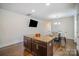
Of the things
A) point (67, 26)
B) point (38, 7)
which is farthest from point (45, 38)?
point (38, 7)

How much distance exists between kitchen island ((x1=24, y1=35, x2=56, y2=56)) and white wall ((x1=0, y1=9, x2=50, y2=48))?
0.11 m

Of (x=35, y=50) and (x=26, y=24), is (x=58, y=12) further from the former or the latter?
(x=35, y=50)

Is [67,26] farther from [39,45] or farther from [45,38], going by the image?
[39,45]

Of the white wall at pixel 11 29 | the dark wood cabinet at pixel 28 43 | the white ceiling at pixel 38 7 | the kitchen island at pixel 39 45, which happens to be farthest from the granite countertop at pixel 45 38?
the white ceiling at pixel 38 7

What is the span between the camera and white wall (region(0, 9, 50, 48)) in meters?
1.41

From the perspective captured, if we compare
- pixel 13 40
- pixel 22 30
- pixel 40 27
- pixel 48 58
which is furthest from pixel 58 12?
pixel 13 40

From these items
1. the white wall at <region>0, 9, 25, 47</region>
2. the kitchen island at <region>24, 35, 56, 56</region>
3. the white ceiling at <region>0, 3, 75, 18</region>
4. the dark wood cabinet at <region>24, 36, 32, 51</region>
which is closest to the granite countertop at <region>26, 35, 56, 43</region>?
the kitchen island at <region>24, 35, 56, 56</region>

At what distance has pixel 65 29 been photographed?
55.7 inches

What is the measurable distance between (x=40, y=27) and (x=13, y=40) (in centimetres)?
57

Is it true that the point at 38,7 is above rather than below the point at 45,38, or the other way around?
above

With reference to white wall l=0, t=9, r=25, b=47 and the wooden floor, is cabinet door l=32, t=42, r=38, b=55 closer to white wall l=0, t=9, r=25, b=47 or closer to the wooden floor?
the wooden floor

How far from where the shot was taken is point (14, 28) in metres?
1.45

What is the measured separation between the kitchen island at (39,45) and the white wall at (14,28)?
0.37 feet

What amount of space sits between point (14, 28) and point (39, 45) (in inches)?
22.4
